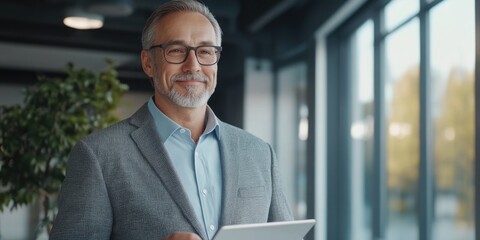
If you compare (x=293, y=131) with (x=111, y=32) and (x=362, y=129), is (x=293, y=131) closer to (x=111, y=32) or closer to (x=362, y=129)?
(x=362, y=129)

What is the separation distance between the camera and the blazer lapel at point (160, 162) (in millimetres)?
1585

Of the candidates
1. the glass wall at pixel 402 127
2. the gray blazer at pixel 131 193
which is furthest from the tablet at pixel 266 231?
the glass wall at pixel 402 127

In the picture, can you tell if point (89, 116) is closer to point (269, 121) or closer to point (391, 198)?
point (391, 198)

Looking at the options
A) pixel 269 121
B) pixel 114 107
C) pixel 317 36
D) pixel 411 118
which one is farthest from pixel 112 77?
pixel 269 121

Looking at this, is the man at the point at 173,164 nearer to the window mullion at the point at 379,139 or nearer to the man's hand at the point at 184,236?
the man's hand at the point at 184,236

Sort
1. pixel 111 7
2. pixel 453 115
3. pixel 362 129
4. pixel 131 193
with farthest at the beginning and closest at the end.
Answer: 1. pixel 111 7
2. pixel 362 129
3. pixel 453 115
4. pixel 131 193

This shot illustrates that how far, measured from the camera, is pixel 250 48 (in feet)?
22.5

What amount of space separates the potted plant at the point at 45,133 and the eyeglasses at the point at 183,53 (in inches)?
91.8

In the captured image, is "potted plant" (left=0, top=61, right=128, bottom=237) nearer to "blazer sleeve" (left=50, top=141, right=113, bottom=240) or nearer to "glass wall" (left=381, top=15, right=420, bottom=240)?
"glass wall" (left=381, top=15, right=420, bottom=240)

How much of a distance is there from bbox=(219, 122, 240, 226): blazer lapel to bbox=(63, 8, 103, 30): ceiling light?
15.7ft

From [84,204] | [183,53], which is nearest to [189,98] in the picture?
[183,53]

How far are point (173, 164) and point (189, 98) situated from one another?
0.56ft

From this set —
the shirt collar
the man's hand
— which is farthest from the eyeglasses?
the man's hand

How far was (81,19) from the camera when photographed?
637cm
